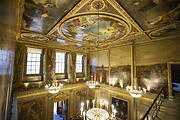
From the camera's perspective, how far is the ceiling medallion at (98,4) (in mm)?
3424

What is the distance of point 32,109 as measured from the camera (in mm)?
7477

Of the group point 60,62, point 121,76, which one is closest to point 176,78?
point 121,76

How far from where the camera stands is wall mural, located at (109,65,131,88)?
27.2ft

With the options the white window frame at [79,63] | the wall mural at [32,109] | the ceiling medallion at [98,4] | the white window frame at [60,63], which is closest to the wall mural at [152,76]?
the ceiling medallion at [98,4]

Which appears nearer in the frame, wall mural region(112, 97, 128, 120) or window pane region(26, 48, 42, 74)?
wall mural region(112, 97, 128, 120)

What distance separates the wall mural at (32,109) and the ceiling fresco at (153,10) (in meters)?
9.55

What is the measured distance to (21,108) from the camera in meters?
6.92

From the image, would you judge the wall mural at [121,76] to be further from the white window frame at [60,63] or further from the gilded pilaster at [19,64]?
the gilded pilaster at [19,64]

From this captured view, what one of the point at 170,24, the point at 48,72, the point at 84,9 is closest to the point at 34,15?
the point at 84,9

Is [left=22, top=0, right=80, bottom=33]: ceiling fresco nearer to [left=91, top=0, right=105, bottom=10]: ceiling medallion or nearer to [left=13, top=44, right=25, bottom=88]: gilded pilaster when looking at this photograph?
[left=91, top=0, right=105, bottom=10]: ceiling medallion

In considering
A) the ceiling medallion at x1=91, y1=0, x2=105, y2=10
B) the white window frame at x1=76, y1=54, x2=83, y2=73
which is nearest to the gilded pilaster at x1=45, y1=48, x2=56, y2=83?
the white window frame at x1=76, y1=54, x2=83, y2=73

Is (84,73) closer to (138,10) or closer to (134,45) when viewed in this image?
(134,45)

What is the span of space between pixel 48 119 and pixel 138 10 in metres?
10.9

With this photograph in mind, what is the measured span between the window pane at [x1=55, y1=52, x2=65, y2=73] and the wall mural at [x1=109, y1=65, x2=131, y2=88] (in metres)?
6.02
